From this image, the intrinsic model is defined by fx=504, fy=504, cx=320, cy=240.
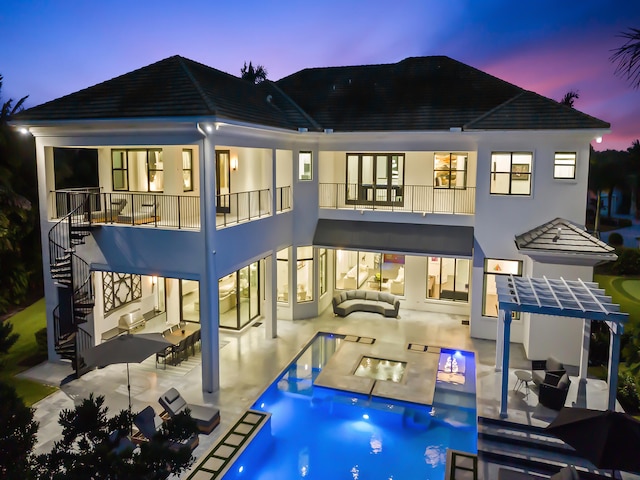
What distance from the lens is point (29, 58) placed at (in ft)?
246

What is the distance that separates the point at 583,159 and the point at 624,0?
3181cm

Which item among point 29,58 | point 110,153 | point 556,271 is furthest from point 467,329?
point 29,58

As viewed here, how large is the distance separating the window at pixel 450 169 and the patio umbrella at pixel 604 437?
40.2ft

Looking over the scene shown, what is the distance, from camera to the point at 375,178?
2108 centimetres

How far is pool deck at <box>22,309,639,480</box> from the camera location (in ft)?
42.5

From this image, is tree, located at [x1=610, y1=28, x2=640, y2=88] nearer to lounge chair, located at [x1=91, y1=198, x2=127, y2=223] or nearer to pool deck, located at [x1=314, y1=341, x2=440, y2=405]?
pool deck, located at [x1=314, y1=341, x2=440, y2=405]

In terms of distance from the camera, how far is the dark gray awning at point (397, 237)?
1872cm

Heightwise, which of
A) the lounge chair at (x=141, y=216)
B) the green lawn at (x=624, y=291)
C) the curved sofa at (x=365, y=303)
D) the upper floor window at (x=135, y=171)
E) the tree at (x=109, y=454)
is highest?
the upper floor window at (x=135, y=171)

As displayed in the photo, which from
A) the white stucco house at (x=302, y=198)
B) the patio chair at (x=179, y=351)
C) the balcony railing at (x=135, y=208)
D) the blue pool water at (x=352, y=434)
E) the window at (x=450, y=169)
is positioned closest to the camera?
the blue pool water at (x=352, y=434)

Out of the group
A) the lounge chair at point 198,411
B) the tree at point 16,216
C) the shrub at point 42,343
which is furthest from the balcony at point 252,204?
the tree at point 16,216

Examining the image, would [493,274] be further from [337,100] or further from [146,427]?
[146,427]

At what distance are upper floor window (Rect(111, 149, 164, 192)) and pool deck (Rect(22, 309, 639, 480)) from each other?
6072mm

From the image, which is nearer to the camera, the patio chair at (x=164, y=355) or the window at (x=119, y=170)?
the patio chair at (x=164, y=355)

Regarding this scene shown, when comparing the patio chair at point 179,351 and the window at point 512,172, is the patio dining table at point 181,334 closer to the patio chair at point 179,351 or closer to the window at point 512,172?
the patio chair at point 179,351
